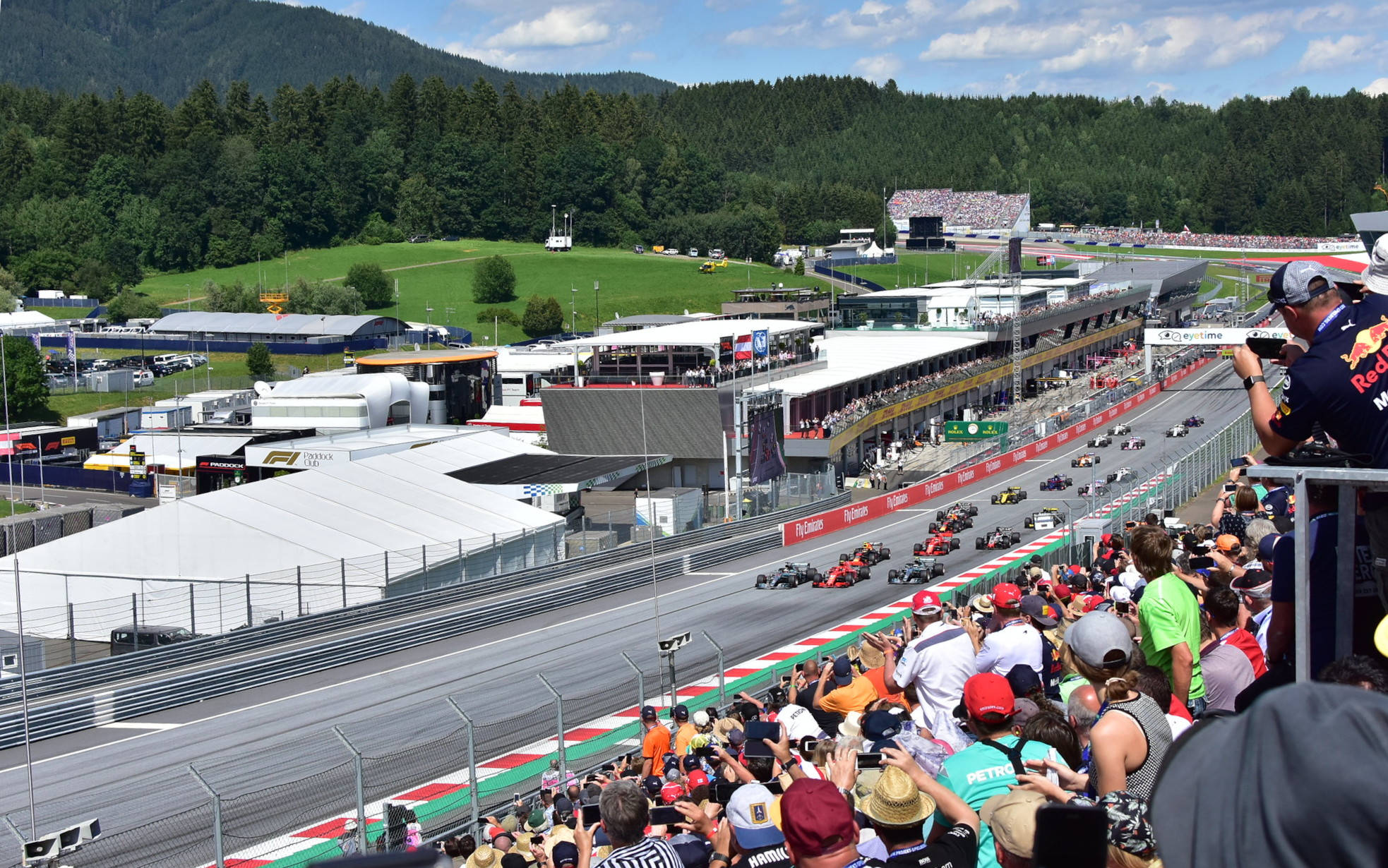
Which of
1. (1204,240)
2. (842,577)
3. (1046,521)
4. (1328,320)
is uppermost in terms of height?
(1204,240)

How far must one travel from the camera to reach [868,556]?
35.0 meters

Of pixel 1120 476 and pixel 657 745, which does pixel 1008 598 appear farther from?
pixel 1120 476

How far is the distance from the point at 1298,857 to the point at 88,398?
84.3 metres

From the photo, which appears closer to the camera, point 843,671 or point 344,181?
point 843,671

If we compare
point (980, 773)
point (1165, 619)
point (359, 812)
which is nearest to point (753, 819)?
point (980, 773)

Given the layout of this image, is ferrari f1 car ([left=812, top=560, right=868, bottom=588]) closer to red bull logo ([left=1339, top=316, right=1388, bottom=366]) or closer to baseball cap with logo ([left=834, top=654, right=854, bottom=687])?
baseball cap with logo ([left=834, top=654, right=854, bottom=687])

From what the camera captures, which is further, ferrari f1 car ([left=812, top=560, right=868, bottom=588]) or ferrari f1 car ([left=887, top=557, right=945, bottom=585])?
ferrari f1 car ([left=812, top=560, right=868, bottom=588])

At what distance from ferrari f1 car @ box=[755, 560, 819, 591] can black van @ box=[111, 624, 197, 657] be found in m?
14.4

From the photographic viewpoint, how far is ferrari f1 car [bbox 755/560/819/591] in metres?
33.0

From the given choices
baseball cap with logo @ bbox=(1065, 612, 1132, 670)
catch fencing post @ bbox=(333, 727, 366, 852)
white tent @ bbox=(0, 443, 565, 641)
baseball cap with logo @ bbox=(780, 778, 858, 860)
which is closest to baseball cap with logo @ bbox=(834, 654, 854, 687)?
catch fencing post @ bbox=(333, 727, 366, 852)

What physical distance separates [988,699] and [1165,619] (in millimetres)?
1528

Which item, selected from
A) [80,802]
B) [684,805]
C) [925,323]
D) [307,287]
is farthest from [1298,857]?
[307,287]

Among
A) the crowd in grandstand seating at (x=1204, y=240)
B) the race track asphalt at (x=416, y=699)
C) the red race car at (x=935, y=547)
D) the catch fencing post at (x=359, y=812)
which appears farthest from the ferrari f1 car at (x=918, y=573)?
the crowd in grandstand seating at (x=1204, y=240)

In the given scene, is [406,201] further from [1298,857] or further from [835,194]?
[1298,857]
